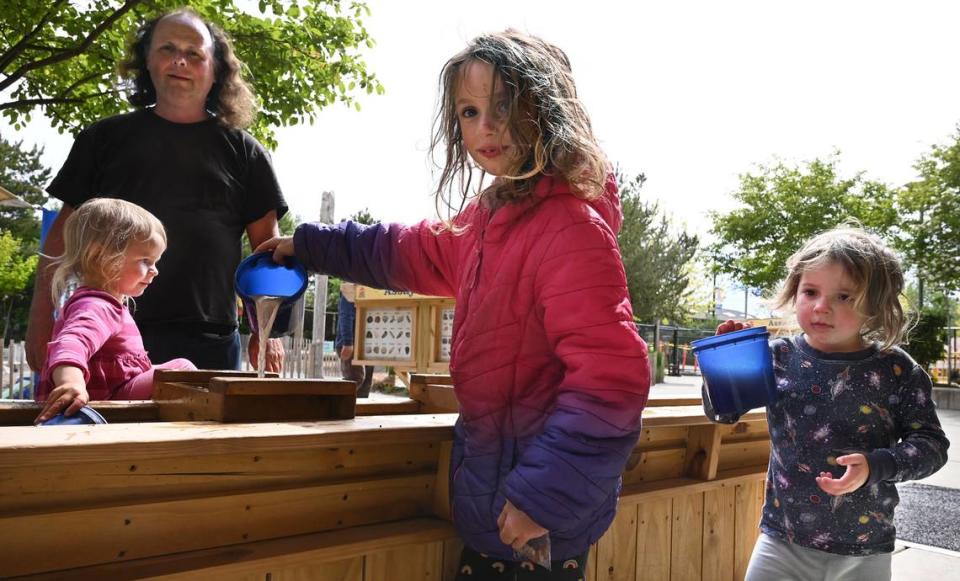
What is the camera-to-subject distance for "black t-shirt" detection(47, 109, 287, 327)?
2453 mm

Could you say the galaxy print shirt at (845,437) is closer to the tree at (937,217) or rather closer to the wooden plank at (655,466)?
the wooden plank at (655,466)

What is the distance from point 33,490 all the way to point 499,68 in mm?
1085

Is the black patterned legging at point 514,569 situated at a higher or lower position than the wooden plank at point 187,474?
lower

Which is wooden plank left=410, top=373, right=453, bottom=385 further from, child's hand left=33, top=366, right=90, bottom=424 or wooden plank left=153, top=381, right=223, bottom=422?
child's hand left=33, top=366, right=90, bottom=424

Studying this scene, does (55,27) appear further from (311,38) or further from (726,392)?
(726,392)

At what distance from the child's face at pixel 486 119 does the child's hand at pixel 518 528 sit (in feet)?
2.11

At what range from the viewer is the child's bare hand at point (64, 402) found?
154cm

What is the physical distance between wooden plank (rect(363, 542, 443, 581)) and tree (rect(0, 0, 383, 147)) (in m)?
6.03

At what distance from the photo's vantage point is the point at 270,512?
1488mm

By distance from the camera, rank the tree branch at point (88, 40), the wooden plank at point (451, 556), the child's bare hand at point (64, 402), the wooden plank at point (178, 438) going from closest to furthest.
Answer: the wooden plank at point (178, 438)
the child's bare hand at point (64, 402)
the wooden plank at point (451, 556)
the tree branch at point (88, 40)

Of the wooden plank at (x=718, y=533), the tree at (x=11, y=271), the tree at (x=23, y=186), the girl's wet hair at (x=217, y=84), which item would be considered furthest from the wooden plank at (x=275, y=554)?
the tree at (x=23, y=186)

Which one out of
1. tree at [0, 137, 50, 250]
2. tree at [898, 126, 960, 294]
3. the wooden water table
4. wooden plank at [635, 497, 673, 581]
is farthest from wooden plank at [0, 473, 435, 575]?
tree at [0, 137, 50, 250]

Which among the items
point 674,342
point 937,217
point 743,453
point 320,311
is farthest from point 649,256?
point 743,453

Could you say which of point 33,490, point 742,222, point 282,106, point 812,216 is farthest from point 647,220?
point 33,490
